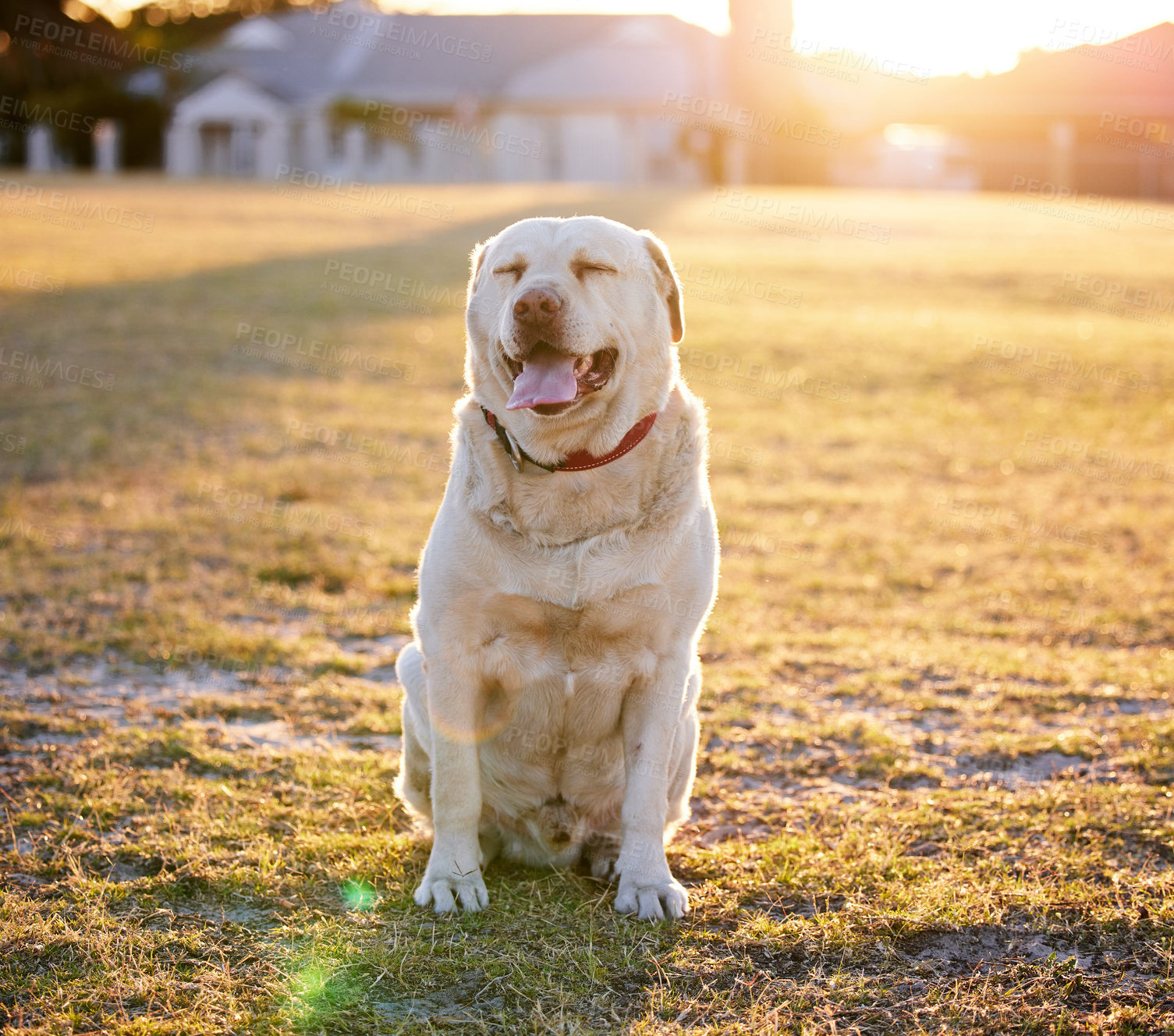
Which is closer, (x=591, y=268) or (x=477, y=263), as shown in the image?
(x=591, y=268)

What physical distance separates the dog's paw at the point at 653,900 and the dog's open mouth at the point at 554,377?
1.35 metres

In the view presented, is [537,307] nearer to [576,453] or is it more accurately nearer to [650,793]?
[576,453]

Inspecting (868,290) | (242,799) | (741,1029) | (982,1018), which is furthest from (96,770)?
(868,290)

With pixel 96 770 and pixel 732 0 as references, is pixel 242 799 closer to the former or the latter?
pixel 96 770

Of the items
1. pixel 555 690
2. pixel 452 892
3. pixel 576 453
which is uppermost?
pixel 576 453

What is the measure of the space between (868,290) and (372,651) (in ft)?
43.2

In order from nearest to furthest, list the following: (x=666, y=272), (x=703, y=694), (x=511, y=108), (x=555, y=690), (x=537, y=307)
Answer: (x=537, y=307)
(x=555, y=690)
(x=666, y=272)
(x=703, y=694)
(x=511, y=108)

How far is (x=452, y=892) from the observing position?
3.25 meters

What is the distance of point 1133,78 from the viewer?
38500 millimetres

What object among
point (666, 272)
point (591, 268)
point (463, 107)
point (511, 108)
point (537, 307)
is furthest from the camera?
point (511, 108)

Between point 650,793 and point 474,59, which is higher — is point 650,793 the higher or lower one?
the lower one

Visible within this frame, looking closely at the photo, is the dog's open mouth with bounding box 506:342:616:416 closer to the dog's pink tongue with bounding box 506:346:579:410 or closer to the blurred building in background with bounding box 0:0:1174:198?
the dog's pink tongue with bounding box 506:346:579:410

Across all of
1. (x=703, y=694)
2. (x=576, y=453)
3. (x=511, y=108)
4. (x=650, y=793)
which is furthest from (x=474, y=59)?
(x=650, y=793)

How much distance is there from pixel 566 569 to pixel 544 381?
0.52 metres
